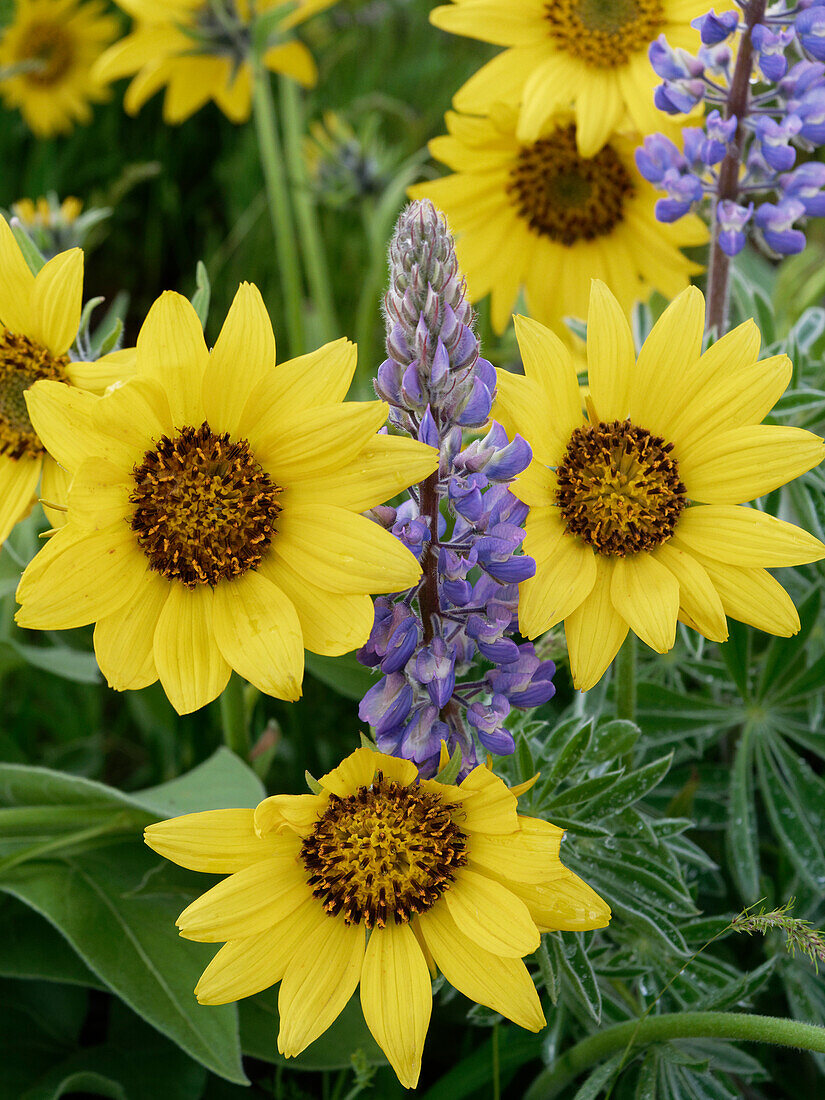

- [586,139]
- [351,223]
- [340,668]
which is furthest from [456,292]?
[351,223]

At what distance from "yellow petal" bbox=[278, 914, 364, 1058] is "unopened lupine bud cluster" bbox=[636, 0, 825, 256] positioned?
3.04ft

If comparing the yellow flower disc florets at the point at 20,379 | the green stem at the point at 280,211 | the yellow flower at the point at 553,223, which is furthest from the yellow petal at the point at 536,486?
the green stem at the point at 280,211

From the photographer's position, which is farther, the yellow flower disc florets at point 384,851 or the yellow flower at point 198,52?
the yellow flower at point 198,52

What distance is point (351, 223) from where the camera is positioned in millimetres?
3168

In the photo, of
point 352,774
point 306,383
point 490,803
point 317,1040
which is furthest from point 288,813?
point 317,1040

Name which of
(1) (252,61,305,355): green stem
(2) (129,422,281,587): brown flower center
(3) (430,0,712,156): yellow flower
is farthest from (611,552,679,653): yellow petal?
(1) (252,61,305,355): green stem

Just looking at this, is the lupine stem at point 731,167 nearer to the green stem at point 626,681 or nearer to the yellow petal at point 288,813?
the green stem at point 626,681

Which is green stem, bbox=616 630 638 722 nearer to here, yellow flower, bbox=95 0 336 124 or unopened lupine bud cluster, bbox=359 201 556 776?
unopened lupine bud cluster, bbox=359 201 556 776

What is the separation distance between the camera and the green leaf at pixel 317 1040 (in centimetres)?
137

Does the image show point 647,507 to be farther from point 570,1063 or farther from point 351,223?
point 351,223

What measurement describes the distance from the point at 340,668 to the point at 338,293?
1.66 metres

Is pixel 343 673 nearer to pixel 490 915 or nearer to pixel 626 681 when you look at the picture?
pixel 626 681

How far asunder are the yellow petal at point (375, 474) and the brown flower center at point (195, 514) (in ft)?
0.20

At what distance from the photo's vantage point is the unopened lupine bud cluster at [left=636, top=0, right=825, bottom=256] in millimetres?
1299
